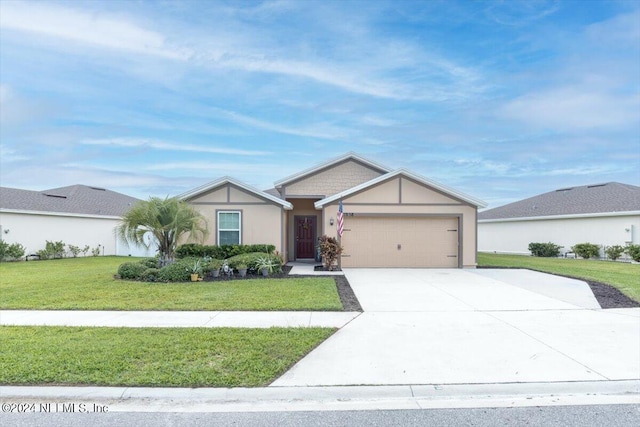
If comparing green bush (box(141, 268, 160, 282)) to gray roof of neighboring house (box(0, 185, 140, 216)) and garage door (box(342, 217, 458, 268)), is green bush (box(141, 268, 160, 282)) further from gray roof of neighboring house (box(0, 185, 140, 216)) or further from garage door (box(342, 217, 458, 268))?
gray roof of neighboring house (box(0, 185, 140, 216))

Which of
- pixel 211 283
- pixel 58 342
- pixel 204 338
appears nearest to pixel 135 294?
pixel 211 283

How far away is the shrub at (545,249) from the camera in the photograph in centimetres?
2448

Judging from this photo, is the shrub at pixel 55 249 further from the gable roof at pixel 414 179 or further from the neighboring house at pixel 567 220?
the neighboring house at pixel 567 220

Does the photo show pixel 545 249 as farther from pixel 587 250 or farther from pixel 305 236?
pixel 305 236

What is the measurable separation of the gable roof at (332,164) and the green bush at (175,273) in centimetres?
733

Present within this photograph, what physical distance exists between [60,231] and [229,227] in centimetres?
1382

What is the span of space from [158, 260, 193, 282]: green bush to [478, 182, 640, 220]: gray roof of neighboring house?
74.5 feet

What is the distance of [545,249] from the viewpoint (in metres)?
24.8

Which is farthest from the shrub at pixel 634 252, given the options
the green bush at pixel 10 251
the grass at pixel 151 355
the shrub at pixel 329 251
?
the green bush at pixel 10 251

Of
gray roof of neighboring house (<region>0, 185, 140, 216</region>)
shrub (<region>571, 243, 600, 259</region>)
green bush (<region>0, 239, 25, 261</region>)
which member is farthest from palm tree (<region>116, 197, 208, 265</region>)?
shrub (<region>571, 243, 600, 259</region>)

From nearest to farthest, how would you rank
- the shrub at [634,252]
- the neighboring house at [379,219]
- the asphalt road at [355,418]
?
the asphalt road at [355,418] → the neighboring house at [379,219] → the shrub at [634,252]

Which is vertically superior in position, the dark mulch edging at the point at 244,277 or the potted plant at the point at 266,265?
the potted plant at the point at 266,265

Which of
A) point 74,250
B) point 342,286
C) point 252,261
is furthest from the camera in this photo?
point 74,250

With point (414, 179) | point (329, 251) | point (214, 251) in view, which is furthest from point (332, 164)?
point (214, 251)
